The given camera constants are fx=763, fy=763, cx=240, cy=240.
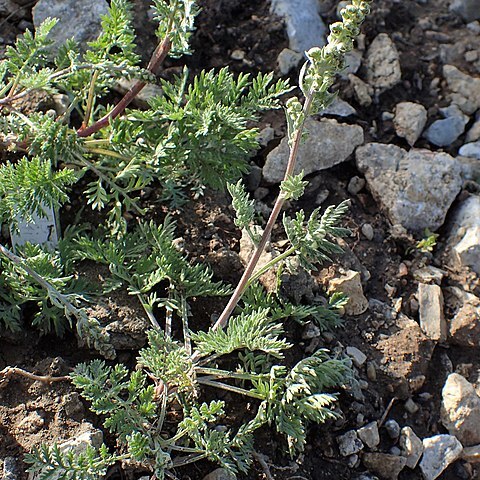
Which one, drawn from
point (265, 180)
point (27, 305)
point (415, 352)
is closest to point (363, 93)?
point (265, 180)

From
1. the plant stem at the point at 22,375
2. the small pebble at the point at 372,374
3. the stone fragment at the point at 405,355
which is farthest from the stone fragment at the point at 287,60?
the plant stem at the point at 22,375

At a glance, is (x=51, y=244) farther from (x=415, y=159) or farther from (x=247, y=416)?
(x=415, y=159)

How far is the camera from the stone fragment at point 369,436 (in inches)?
129

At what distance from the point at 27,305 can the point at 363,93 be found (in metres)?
2.24

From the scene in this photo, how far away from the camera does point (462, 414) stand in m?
3.41

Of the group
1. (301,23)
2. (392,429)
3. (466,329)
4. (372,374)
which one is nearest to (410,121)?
(301,23)

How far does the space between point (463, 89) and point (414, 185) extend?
93cm

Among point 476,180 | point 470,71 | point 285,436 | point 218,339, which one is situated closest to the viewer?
point 218,339

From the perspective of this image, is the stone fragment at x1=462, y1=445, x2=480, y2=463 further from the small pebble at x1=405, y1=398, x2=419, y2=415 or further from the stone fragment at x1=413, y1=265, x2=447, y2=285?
the stone fragment at x1=413, y1=265, x2=447, y2=285

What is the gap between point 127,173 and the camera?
3.36 metres

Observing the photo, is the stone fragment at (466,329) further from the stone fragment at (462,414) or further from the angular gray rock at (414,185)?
the angular gray rock at (414,185)

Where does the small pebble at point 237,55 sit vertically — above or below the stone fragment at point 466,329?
above

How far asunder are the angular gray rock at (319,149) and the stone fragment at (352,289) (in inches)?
25.5

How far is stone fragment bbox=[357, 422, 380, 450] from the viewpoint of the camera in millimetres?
3273
